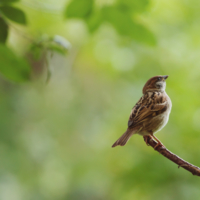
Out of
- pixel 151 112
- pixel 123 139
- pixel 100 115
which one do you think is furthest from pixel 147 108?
pixel 100 115

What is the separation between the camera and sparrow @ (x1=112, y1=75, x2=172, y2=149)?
1710 mm

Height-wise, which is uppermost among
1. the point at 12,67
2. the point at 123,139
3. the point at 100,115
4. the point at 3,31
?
the point at 100,115

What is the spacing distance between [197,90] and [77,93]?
314cm

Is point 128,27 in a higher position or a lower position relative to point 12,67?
higher

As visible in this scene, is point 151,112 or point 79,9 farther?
point 151,112

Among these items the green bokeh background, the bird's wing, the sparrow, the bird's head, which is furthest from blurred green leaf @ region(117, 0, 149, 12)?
the bird's wing

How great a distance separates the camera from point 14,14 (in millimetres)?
1399

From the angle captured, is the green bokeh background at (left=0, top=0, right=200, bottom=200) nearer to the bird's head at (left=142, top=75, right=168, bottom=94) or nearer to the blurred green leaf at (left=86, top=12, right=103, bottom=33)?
the blurred green leaf at (left=86, top=12, right=103, bottom=33)

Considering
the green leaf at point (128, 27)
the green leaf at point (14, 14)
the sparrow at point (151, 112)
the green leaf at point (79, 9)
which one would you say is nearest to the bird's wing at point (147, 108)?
the sparrow at point (151, 112)

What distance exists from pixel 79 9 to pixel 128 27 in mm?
290

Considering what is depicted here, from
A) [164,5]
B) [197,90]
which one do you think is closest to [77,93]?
[164,5]

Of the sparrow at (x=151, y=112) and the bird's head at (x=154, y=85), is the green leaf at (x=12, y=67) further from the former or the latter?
the bird's head at (x=154, y=85)

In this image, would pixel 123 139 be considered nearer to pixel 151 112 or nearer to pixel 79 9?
pixel 151 112

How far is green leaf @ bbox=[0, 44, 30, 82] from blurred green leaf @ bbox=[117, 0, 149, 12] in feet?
2.20
